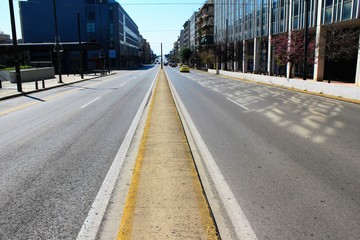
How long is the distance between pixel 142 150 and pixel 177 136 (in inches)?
66.6

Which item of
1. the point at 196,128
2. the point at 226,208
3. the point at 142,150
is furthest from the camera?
the point at 196,128

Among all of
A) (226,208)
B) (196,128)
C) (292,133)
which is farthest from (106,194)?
(292,133)

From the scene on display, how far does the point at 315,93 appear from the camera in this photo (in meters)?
23.6

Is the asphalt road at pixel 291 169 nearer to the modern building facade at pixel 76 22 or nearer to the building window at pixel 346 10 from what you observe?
the building window at pixel 346 10

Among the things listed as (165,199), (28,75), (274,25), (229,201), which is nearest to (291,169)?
(229,201)

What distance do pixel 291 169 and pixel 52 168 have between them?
4.64 m

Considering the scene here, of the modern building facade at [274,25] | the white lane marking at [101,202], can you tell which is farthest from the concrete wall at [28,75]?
the white lane marking at [101,202]

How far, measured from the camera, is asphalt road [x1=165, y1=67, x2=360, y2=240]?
448cm

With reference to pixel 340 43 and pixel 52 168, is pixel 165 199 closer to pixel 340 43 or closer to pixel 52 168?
pixel 52 168

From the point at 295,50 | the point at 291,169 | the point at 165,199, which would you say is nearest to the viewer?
the point at 165,199

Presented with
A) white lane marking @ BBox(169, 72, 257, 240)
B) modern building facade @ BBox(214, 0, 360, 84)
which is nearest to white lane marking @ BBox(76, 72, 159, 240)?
white lane marking @ BBox(169, 72, 257, 240)

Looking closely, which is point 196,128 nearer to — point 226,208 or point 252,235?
point 226,208

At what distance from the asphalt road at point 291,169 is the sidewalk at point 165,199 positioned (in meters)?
0.63

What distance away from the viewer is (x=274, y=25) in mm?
48219
